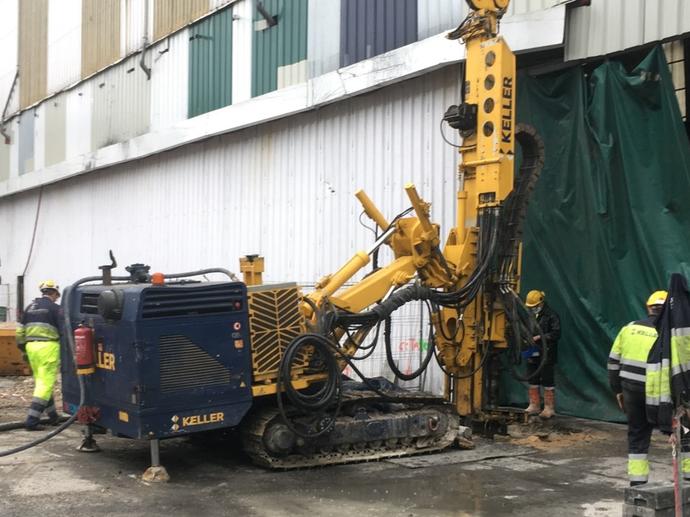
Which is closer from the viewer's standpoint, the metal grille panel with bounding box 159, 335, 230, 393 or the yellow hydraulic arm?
the metal grille panel with bounding box 159, 335, 230, 393

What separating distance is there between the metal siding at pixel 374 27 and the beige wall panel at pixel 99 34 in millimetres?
9515

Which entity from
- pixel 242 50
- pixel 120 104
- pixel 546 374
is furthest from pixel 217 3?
pixel 546 374

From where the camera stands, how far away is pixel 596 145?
36.3 feet

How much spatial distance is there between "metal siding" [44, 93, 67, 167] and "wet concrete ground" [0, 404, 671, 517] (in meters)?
16.2

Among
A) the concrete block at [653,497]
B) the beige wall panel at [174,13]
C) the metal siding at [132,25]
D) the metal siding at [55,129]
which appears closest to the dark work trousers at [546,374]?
the concrete block at [653,497]

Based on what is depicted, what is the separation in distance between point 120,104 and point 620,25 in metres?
13.9

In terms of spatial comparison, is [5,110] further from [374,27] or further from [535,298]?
[535,298]

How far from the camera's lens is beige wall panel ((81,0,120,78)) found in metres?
21.5

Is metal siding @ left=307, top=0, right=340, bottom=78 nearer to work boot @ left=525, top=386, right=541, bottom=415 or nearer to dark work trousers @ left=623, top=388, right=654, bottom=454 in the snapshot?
work boot @ left=525, top=386, right=541, bottom=415

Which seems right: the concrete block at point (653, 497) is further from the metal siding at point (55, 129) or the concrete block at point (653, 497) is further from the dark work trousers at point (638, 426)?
the metal siding at point (55, 129)

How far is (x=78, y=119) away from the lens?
23.5 metres

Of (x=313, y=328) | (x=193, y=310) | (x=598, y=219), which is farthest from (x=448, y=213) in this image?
(x=193, y=310)

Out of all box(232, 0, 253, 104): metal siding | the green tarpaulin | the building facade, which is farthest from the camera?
box(232, 0, 253, 104): metal siding

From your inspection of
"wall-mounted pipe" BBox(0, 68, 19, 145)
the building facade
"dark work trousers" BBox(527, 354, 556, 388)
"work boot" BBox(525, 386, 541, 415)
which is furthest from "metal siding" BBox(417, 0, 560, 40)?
"wall-mounted pipe" BBox(0, 68, 19, 145)
